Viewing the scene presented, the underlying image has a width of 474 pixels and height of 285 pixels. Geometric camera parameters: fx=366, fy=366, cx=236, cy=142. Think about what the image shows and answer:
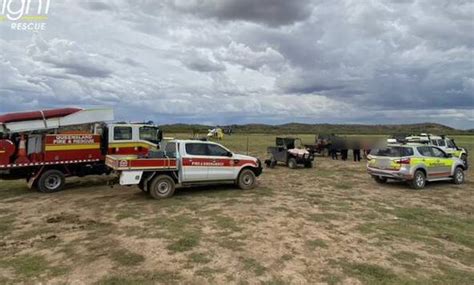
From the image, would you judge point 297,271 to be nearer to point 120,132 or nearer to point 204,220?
point 204,220

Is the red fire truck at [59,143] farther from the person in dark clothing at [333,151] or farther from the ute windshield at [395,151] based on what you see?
the person in dark clothing at [333,151]

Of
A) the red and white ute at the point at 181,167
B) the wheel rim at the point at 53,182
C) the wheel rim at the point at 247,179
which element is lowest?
the wheel rim at the point at 53,182

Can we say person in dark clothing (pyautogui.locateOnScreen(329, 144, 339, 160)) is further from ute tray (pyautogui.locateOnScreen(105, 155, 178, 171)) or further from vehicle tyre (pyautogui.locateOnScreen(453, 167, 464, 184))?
ute tray (pyautogui.locateOnScreen(105, 155, 178, 171))

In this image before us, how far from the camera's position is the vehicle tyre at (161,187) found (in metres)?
11.6

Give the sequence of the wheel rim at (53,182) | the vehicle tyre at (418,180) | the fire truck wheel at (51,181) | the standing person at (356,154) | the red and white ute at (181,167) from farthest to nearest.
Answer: the standing person at (356,154), the vehicle tyre at (418,180), the wheel rim at (53,182), the fire truck wheel at (51,181), the red and white ute at (181,167)

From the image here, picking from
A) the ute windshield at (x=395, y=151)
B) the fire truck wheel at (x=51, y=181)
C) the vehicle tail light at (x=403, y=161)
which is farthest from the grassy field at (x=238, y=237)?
the ute windshield at (x=395, y=151)

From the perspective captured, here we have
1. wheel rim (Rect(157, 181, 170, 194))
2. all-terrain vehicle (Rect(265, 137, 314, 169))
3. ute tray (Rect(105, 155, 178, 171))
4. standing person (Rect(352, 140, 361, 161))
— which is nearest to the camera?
ute tray (Rect(105, 155, 178, 171))

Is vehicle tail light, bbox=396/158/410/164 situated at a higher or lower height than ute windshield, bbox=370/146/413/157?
lower

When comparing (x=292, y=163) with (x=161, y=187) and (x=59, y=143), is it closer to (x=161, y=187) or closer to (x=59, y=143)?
(x=161, y=187)

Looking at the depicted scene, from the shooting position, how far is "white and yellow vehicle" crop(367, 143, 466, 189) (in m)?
13.7

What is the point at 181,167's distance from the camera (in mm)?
11883

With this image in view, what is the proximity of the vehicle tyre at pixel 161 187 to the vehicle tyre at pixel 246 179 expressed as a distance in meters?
2.58

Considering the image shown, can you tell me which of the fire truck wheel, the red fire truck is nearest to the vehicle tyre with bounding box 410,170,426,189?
the red fire truck

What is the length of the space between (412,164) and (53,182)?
13.3 meters
